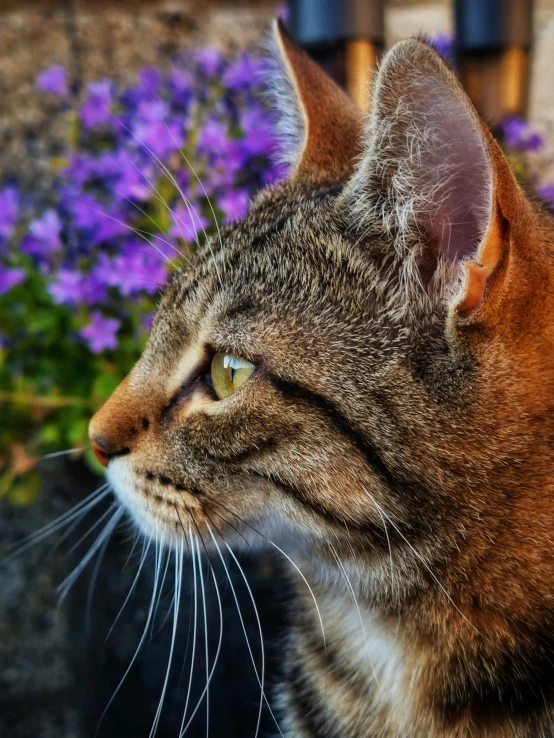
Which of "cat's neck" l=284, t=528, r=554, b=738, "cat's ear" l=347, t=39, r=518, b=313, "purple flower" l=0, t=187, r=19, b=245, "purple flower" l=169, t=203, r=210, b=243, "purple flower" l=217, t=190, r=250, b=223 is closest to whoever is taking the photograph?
"cat's ear" l=347, t=39, r=518, b=313

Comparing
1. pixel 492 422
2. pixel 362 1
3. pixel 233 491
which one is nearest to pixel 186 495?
pixel 233 491

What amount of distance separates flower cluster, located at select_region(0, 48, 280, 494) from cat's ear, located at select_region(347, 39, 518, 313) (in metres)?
0.56

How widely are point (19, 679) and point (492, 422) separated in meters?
1.42

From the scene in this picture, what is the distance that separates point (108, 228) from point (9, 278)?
205mm

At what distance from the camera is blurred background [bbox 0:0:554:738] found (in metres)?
1.24

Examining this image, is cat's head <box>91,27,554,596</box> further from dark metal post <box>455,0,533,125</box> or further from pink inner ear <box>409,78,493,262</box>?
dark metal post <box>455,0,533,125</box>

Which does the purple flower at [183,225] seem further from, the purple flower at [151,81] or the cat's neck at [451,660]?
the cat's neck at [451,660]

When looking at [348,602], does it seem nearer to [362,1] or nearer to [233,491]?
[233,491]

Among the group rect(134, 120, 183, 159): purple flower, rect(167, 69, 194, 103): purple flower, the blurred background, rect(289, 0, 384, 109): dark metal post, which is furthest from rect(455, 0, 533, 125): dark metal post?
rect(134, 120, 183, 159): purple flower

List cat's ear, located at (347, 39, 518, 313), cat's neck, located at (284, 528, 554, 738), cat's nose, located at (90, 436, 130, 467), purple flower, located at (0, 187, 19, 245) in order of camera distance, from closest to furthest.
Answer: cat's ear, located at (347, 39, 518, 313) < cat's neck, located at (284, 528, 554, 738) < cat's nose, located at (90, 436, 130, 467) < purple flower, located at (0, 187, 19, 245)

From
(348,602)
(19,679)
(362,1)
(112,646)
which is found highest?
(362,1)

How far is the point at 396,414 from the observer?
27.8 inches

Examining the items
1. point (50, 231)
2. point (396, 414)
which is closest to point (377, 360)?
point (396, 414)

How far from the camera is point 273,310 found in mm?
777
